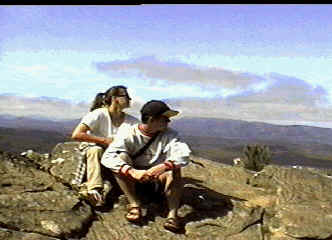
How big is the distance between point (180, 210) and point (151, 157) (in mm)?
1050

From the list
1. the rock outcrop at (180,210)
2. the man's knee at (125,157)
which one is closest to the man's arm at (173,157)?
the man's knee at (125,157)

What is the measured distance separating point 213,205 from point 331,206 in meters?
2.18

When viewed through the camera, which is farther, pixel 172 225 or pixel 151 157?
pixel 151 157

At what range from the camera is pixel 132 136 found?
7.91 meters

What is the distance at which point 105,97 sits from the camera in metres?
8.43

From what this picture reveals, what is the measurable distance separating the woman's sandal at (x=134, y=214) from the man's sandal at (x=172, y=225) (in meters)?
0.43

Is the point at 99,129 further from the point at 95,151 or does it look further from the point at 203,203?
the point at 203,203

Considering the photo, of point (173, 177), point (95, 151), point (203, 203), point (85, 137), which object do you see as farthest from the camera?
point (203, 203)

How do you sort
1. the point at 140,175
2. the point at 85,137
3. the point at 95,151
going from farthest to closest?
the point at 95,151
the point at 85,137
the point at 140,175

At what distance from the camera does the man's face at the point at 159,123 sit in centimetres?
768

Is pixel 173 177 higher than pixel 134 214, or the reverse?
pixel 173 177

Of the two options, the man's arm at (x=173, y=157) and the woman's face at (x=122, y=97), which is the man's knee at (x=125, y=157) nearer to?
the man's arm at (x=173, y=157)

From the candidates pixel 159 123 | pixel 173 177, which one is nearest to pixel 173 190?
pixel 173 177

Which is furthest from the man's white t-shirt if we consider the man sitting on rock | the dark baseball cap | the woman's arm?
the dark baseball cap
